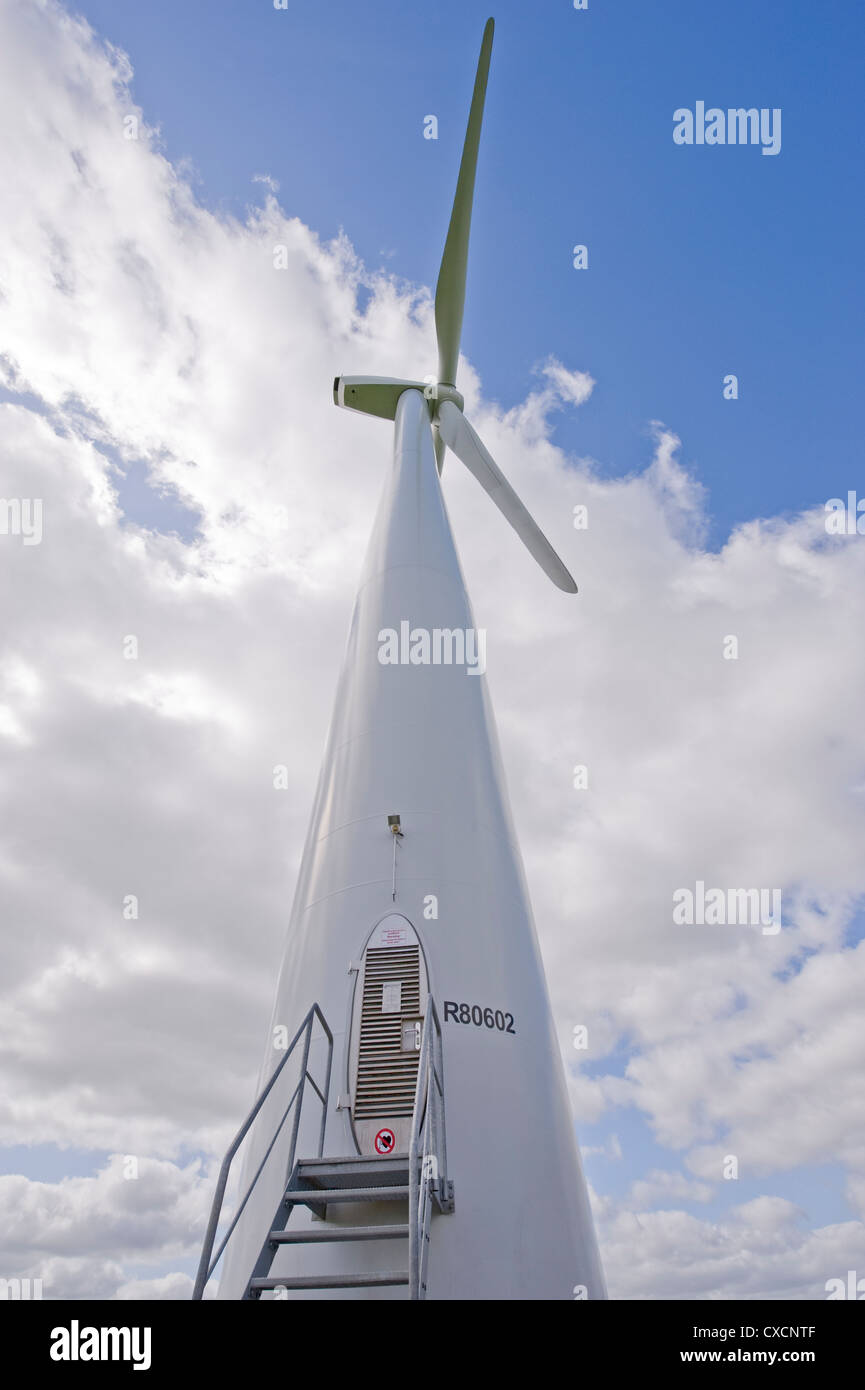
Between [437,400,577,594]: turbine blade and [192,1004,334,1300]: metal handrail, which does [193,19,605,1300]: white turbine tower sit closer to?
[192,1004,334,1300]: metal handrail

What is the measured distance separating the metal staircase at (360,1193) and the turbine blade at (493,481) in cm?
1301

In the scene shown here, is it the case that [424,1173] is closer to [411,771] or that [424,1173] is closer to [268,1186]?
[268,1186]

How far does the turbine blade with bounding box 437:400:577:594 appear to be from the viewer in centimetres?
1969

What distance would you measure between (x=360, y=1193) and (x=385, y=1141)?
976mm

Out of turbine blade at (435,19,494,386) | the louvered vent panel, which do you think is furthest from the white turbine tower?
turbine blade at (435,19,494,386)

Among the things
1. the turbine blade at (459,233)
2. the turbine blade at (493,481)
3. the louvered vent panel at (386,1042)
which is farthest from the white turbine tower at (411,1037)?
the turbine blade at (459,233)

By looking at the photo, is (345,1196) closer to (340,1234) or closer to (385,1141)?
(340,1234)

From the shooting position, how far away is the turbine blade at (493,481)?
775 inches

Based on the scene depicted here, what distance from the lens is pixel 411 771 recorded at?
11969 millimetres

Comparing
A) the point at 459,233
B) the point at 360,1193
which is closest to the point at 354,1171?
the point at 360,1193

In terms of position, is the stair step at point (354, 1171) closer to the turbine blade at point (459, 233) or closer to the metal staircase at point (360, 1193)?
the metal staircase at point (360, 1193)

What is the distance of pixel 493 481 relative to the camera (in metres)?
20.0
